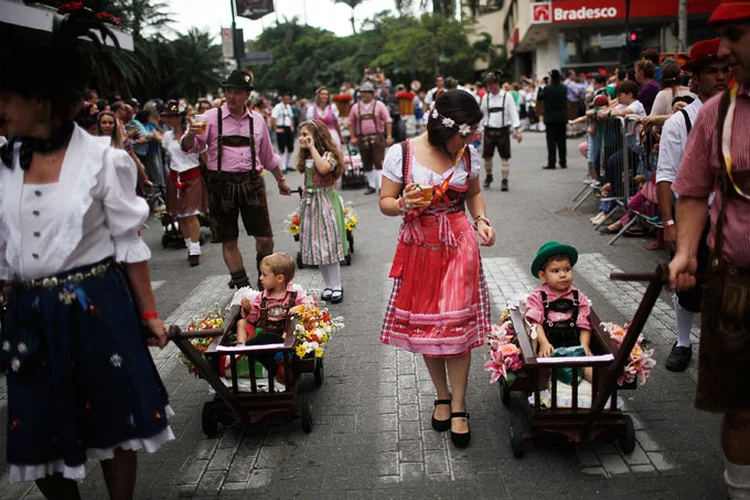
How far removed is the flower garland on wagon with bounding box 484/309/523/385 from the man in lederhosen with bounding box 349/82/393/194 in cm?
933

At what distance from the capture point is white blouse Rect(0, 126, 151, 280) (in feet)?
9.32

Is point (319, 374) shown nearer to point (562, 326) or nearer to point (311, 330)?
point (311, 330)

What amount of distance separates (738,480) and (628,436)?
0.78m

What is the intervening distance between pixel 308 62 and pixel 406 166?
5861 centimetres

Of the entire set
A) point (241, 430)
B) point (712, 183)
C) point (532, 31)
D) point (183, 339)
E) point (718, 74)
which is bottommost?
point (241, 430)

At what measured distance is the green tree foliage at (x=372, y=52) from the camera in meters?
47.4

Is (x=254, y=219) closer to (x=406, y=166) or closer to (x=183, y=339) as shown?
(x=406, y=166)

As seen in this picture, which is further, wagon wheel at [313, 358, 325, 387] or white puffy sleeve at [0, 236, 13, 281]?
wagon wheel at [313, 358, 325, 387]

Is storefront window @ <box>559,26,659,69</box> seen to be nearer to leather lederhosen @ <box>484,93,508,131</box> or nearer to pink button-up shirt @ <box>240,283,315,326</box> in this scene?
leather lederhosen @ <box>484,93,508,131</box>

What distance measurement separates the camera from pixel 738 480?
3.08 metres

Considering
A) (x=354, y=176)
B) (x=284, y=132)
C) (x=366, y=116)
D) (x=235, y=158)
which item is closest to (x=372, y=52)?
(x=284, y=132)

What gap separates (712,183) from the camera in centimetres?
308

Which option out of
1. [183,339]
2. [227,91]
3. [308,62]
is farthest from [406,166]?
[308,62]

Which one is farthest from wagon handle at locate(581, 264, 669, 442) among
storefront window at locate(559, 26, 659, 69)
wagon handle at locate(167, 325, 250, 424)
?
storefront window at locate(559, 26, 659, 69)
